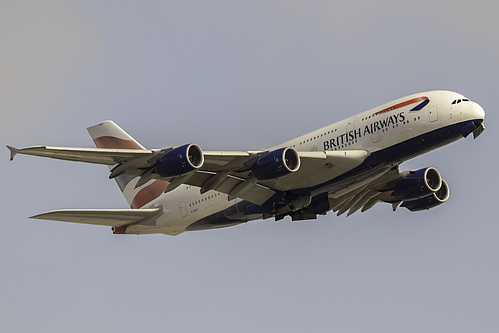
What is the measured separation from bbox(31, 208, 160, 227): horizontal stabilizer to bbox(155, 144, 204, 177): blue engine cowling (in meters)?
7.42

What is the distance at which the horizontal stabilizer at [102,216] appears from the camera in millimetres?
43000

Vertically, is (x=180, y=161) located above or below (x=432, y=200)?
above

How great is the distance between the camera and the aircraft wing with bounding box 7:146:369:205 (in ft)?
A: 123

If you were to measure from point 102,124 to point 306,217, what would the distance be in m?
15.9

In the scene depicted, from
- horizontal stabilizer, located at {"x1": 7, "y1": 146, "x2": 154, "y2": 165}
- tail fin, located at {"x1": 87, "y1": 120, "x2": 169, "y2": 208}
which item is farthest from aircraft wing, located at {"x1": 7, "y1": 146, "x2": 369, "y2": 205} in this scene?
tail fin, located at {"x1": 87, "y1": 120, "x2": 169, "y2": 208}

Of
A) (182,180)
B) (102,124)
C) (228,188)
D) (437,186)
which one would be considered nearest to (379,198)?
(437,186)

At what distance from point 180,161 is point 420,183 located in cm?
1569

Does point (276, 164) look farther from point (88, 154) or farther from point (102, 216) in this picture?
point (102, 216)

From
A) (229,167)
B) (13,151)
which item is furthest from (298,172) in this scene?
(13,151)

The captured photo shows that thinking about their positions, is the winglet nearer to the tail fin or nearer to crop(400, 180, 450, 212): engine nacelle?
the tail fin

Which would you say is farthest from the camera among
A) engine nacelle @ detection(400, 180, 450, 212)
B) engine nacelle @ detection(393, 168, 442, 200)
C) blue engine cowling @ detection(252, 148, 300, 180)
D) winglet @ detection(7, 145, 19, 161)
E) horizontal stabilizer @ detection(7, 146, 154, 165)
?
engine nacelle @ detection(400, 180, 450, 212)

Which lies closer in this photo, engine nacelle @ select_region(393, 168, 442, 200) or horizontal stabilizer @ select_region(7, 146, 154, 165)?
horizontal stabilizer @ select_region(7, 146, 154, 165)

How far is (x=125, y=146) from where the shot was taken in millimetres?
52344

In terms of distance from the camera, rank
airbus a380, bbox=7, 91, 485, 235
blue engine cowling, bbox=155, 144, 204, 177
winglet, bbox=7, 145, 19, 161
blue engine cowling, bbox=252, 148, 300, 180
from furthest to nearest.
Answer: blue engine cowling, bbox=252, 148, 300, 180, airbus a380, bbox=7, 91, 485, 235, blue engine cowling, bbox=155, 144, 204, 177, winglet, bbox=7, 145, 19, 161
